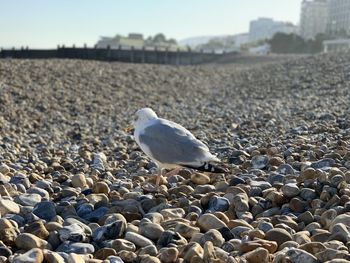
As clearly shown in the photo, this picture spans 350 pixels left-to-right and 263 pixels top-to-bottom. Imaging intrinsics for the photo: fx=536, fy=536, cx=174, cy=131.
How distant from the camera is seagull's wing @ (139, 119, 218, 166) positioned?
461 cm

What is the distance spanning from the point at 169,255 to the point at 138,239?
386 mm

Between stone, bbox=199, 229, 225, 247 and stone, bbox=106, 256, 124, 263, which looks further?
stone, bbox=199, 229, 225, 247

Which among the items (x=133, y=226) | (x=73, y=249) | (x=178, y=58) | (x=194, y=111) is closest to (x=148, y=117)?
(x=133, y=226)

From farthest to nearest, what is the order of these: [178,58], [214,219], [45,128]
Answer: [178,58] < [45,128] < [214,219]

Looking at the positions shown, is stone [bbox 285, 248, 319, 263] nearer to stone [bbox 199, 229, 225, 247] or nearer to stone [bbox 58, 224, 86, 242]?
stone [bbox 199, 229, 225, 247]

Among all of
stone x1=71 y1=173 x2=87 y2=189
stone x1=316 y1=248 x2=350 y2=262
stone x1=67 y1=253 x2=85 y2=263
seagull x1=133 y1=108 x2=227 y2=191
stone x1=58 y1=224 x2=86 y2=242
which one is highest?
Result: seagull x1=133 y1=108 x2=227 y2=191

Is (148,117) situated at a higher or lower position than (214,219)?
higher

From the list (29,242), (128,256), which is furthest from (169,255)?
(29,242)

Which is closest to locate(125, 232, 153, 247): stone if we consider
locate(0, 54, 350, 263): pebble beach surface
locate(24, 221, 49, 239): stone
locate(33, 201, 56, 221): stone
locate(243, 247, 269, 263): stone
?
locate(0, 54, 350, 263): pebble beach surface

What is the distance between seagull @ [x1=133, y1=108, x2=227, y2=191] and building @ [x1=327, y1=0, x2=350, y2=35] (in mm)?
106263

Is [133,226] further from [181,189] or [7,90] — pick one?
[7,90]

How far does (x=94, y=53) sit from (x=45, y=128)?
35385 millimetres

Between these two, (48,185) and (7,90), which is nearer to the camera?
(48,185)

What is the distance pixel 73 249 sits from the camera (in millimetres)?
3148
